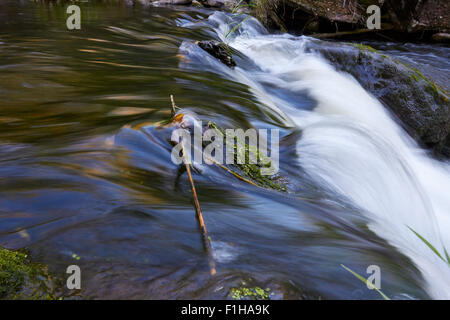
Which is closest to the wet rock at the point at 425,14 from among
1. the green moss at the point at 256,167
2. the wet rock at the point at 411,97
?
the wet rock at the point at 411,97

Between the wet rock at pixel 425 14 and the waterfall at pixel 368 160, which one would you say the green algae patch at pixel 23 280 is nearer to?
the waterfall at pixel 368 160

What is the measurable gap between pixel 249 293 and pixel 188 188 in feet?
3.11

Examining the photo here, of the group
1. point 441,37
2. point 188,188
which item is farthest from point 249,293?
point 441,37

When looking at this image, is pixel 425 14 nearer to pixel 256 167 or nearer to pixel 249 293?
pixel 256 167

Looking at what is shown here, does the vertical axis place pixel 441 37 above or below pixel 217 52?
above

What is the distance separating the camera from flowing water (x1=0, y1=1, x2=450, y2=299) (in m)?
1.43

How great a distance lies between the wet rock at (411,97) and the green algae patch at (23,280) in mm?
5548

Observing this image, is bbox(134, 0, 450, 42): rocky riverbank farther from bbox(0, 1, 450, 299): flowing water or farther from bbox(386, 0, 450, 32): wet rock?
bbox(0, 1, 450, 299): flowing water

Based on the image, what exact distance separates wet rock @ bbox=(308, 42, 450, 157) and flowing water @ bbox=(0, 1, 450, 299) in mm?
206

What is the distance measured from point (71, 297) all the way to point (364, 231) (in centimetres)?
169

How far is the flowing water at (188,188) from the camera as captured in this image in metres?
1.43

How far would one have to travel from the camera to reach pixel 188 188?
6.89ft

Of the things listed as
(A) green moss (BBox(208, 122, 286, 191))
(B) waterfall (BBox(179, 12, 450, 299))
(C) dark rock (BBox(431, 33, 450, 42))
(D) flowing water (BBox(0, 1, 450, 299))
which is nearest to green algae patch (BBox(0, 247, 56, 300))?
(D) flowing water (BBox(0, 1, 450, 299))
